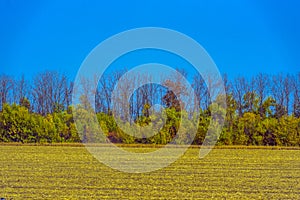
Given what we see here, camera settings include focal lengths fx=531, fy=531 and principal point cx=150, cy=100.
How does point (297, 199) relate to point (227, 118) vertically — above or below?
below

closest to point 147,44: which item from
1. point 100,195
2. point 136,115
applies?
point 100,195

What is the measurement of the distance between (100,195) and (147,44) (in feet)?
33.9

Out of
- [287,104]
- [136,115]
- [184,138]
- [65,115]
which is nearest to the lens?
[184,138]

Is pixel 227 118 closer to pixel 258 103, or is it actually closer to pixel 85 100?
pixel 258 103

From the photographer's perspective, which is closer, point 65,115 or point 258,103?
point 65,115

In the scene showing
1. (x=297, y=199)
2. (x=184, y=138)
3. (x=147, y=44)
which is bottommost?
(x=297, y=199)

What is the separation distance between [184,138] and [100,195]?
2331 cm

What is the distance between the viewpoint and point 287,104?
42312 millimetres

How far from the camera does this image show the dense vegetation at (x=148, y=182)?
1050 centimetres

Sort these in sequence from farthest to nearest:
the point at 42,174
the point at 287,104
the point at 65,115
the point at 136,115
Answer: the point at 287,104 → the point at 136,115 → the point at 65,115 → the point at 42,174

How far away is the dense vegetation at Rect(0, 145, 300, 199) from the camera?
1050 cm

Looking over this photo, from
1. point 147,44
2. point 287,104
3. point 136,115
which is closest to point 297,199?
point 147,44

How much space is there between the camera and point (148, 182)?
40.7 feet

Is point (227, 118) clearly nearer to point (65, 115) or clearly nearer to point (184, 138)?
point (184, 138)
